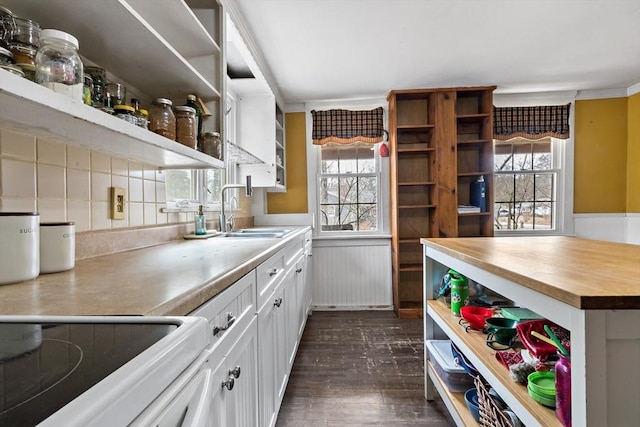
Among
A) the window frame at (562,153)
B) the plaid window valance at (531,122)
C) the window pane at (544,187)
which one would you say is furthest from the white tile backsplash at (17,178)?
the window pane at (544,187)

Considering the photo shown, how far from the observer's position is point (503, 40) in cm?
229

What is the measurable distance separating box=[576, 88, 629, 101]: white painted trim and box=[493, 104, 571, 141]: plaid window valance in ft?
0.64

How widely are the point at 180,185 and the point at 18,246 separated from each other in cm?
123

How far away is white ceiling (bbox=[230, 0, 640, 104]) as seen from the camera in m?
1.92

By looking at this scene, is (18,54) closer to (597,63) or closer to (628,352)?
(628,352)

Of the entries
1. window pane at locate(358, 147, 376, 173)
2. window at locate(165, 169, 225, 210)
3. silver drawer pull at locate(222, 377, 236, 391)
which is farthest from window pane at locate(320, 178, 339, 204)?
silver drawer pull at locate(222, 377, 236, 391)

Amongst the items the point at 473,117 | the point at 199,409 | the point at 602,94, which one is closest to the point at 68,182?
the point at 199,409

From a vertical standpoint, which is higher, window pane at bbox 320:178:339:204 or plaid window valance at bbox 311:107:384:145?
plaid window valance at bbox 311:107:384:145

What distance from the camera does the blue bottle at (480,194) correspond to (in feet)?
10.1

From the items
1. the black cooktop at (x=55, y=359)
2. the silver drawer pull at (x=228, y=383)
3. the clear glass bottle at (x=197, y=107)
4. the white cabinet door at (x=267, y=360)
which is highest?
the clear glass bottle at (x=197, y=107)

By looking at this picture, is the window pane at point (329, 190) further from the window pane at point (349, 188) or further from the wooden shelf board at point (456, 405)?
the wooden shelf board at point (456, 405)

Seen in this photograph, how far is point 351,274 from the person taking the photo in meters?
3.34

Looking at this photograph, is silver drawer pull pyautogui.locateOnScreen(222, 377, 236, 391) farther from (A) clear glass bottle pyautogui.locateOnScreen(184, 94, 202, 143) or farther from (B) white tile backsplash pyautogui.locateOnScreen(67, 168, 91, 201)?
(A) clear glass bottle pyautogui.locateOnScreen(184, 94, 202, 143)

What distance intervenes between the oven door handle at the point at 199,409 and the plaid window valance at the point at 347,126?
3084 millimetres
